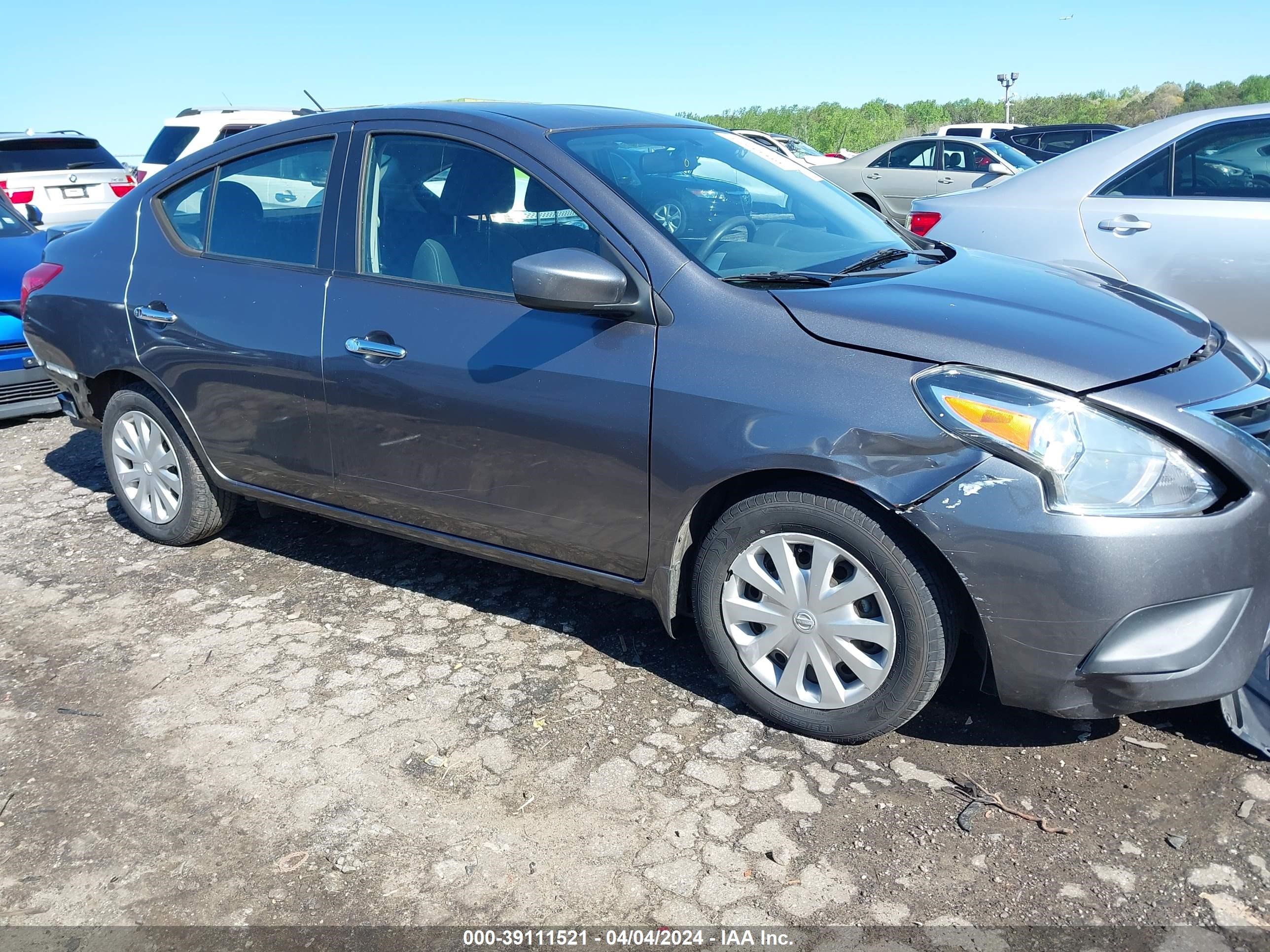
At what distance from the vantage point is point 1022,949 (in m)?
2.19

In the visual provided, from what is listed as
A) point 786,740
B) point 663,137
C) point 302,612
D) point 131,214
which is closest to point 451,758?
point 786,740

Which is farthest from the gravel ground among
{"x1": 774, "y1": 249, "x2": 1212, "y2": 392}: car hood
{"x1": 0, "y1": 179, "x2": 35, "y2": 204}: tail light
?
{"x1": 0, "y1": 179, "x2": 35, "y2": 204}: tail light

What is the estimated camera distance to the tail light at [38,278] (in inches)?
175

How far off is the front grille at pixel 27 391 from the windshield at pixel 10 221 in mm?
1234

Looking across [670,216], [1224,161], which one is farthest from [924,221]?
[670,216]

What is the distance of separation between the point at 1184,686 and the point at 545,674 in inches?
70.9

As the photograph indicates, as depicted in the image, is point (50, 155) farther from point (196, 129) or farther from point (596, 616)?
point (596, 616)

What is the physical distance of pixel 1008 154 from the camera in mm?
15039

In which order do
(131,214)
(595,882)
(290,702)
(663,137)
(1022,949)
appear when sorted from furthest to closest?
(131,214) → (663,137) → (290,702) → (595,882) → (1022,949)

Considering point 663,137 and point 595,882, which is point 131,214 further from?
point 595,882

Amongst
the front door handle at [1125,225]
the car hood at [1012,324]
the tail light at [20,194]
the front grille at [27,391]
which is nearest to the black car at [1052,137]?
the front door handle at [1125,225]

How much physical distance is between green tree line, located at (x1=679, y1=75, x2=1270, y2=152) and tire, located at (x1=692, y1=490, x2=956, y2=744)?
45084 millimetres

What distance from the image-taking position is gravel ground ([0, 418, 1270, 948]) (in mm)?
2393

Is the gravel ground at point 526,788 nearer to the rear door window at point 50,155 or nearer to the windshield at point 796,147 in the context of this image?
the rear door window at point 50,155
